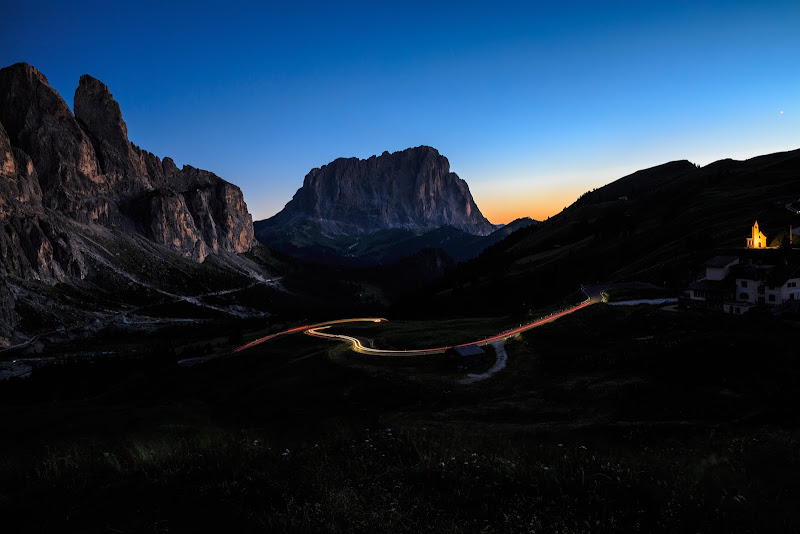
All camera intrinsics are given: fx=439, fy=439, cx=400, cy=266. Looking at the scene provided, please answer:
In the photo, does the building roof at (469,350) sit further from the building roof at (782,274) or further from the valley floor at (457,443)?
the building roof at (782,274)

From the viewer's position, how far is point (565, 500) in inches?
444

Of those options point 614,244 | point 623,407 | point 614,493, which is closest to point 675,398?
point 623,407

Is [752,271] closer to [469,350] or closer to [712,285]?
[712,285]

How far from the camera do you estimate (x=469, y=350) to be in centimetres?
5791

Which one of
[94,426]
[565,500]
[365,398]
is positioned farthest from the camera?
[365,398]

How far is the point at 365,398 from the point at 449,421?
14.6 metres

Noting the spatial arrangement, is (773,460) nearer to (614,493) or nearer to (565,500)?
(614,493)

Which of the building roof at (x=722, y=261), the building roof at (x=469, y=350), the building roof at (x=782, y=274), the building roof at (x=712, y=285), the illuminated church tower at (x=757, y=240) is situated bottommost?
the building roof at (x=469, y=350)

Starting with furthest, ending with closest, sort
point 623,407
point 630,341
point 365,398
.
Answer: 1. point 630,341
2. point 365,398
3. point 623,407

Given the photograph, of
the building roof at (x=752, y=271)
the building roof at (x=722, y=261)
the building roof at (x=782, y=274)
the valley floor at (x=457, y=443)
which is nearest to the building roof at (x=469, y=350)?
the valley floor at (x=457, y=443)

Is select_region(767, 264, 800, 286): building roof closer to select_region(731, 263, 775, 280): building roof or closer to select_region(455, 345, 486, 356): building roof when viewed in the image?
select_region(731, 263, 775, 280): building roof

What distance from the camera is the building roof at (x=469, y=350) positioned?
187 feet

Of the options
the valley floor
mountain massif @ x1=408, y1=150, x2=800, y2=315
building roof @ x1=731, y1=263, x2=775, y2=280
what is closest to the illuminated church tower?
mountain massif @ x1=408, y1=150, x2=800, y2=315

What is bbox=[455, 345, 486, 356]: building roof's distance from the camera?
56888mm
